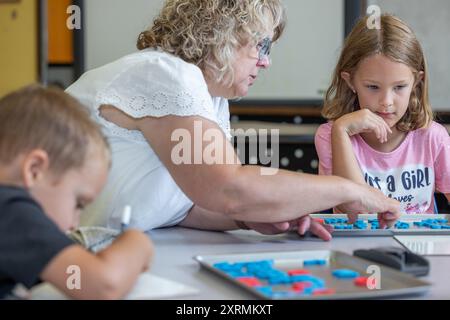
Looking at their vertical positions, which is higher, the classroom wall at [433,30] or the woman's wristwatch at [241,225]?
the classroom wall at [433,30]

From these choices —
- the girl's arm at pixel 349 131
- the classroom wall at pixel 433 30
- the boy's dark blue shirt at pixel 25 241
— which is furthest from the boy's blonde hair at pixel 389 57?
the classroom wall at pixel 433 30

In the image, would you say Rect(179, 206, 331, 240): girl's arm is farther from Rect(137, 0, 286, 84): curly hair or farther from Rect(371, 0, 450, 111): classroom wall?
Rect(371, 0, 450, 111): classroom wall

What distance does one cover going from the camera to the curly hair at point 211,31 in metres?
1.52

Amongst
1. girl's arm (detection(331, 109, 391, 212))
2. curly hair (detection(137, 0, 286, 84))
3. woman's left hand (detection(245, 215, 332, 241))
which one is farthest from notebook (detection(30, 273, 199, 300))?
girl's arm (detection(331, 109, 391, 212))

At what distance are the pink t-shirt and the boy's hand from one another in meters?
0.13

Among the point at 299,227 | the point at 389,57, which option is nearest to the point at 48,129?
the point at 299,227

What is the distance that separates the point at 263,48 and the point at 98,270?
84cm

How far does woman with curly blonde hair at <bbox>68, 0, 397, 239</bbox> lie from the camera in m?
1.30

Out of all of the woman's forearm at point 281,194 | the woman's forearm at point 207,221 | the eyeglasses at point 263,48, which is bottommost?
the woman's forearm at point 207,221

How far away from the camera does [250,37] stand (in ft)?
5.10

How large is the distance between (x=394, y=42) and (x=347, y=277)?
1.09m

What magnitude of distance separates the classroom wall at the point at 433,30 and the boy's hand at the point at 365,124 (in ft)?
5.96

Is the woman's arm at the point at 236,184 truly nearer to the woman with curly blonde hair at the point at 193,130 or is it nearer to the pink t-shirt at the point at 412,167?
the woman with curly blonde hair at the point at 193,130
